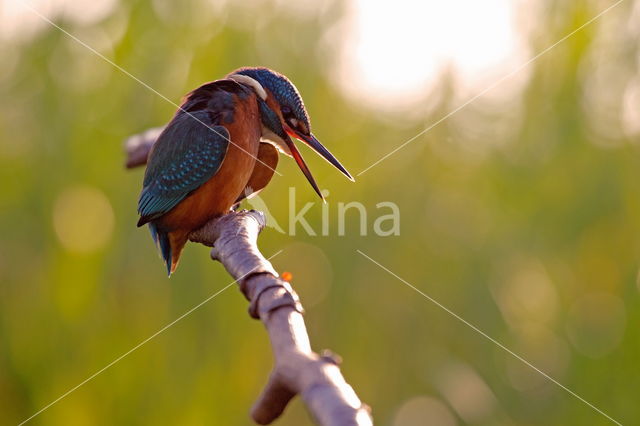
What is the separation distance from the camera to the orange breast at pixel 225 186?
1.93 m

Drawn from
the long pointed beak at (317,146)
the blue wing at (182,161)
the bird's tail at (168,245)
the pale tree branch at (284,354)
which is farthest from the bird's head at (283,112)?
the pale tree branch at (284,354)

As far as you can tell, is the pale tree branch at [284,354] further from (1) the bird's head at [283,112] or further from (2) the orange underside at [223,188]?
(1) the bird's head at [283,112]

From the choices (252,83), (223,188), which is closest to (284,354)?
(223,188)

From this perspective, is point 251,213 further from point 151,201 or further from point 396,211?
point 396,211

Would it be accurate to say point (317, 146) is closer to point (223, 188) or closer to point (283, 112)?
point (283, 112)

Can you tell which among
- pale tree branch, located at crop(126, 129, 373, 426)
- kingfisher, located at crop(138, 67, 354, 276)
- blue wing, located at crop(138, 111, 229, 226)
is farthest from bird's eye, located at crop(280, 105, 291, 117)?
pale tree branch, located at crop(126, 129, 373, 426)

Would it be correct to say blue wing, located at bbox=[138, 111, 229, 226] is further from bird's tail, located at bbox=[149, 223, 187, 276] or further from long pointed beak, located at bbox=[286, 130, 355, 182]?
long pointed beak, located at bbox=[286, 130, 355, 182]

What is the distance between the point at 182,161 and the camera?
1.99 meters

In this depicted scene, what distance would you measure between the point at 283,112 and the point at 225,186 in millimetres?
268

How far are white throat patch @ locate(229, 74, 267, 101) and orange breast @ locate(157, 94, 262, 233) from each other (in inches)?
3.5

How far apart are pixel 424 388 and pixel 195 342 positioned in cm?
68

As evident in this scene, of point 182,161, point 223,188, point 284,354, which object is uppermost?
point 182,161

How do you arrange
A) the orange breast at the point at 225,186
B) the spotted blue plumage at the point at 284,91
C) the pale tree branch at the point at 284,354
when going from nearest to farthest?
1. the pale tree branch at the point at 284,354
2. the orange breast at the point at 225,186
3. the spotted blue plumage at the point at 284,91

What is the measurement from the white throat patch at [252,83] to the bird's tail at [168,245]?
1.37 ft
